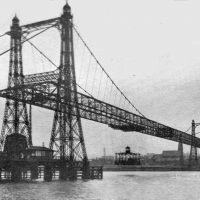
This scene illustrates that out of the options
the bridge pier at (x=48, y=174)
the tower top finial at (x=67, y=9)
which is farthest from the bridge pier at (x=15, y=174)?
the tower top finial at (x=67, y=9)

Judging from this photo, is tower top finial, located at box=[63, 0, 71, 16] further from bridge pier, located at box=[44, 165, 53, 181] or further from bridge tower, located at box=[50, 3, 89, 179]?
bridge pier, located at box=[44, 165, 53, 181]

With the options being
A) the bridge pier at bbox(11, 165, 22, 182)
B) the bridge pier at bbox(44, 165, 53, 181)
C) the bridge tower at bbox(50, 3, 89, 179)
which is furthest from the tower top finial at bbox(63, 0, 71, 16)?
the bridge pier at bbox(11, 165, 22, 182)

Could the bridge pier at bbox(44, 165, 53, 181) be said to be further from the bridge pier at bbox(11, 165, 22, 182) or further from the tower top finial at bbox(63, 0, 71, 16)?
the tower top finial at bbox(63, 0, 71, 16)

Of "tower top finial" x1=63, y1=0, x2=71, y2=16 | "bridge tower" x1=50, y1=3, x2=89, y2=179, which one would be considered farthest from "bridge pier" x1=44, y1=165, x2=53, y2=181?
"tower top finial" x1=63, y1=0, x2=71, y2=16

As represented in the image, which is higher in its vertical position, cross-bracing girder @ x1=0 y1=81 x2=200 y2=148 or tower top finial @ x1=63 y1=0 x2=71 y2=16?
tower top finial @ x1=63 y1=0 x2=71 y2=16

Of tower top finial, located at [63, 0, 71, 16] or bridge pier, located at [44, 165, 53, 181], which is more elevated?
tower top finial, located at [63, 0, 71, 16]

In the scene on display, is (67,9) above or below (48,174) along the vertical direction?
above

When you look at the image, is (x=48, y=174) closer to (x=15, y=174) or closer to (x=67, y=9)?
(x=15, y=174)

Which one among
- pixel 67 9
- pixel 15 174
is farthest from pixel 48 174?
pixel 67 9

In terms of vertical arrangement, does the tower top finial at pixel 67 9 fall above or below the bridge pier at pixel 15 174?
above

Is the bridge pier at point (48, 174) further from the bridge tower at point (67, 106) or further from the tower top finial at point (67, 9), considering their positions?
the tower top finial at point (67, 9)

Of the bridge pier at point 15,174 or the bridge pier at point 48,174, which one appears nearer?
the bridge pier at point 15,174

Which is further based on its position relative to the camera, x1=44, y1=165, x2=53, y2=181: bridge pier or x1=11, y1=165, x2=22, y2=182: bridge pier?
x1=44, y1=165, x2=53, y2=181: bridge pier
